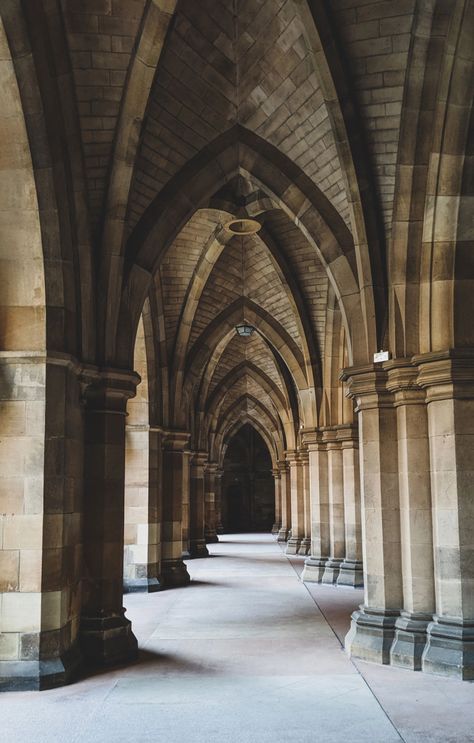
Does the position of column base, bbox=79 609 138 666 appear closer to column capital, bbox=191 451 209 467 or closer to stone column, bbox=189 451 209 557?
stone column, bbox=189 451 209 557

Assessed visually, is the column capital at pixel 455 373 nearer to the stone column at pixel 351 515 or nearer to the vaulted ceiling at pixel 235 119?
the vaulted ceiling at pixel 235 119

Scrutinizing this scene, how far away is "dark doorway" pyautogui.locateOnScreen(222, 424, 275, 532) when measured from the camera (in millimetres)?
38938

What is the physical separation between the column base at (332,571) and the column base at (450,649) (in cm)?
616

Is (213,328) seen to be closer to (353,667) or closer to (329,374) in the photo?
(329,374)

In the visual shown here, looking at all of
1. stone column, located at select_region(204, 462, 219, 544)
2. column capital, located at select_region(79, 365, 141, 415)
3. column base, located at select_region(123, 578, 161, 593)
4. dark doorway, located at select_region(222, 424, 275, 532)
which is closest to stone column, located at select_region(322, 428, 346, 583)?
column base, located at select_region(123, 578, 161, 593)

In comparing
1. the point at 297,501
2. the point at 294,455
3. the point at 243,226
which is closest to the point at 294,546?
the point at 297,501

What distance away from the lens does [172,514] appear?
1327 centimetres

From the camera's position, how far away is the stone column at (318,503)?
43.4 feet

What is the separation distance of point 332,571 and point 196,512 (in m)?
6.78

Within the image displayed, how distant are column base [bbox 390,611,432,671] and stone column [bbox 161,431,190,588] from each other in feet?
21.7

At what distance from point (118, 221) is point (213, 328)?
7370mm

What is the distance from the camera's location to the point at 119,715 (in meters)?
5.19

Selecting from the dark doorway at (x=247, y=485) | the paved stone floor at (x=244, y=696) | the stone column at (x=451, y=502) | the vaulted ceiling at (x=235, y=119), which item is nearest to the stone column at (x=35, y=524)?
the paved stone floor at (x=244, y=696)

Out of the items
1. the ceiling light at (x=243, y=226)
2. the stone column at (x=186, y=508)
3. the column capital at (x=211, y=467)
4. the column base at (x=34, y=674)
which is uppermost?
the ceiling light at (x=243, y=226)
